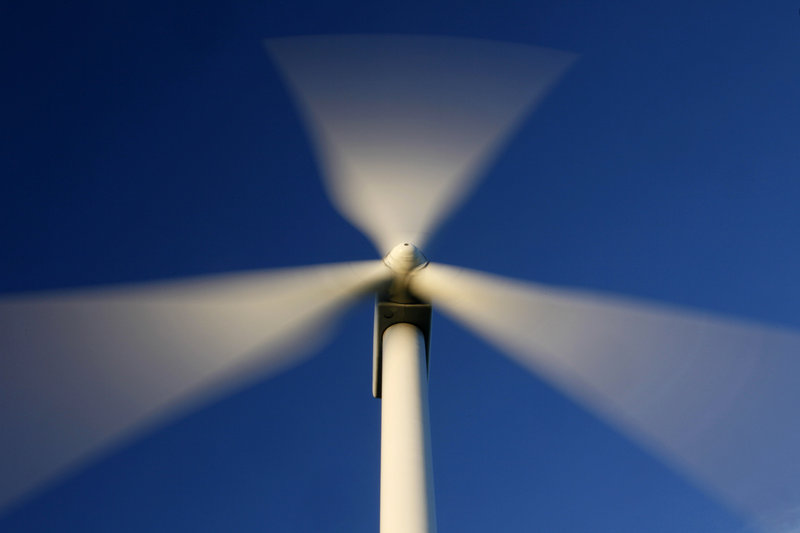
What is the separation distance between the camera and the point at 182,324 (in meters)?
10.1

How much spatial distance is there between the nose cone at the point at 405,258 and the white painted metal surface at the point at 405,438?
86cm

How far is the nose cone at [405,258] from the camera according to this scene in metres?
9.61

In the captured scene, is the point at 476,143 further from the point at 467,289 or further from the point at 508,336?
the point at 508,336

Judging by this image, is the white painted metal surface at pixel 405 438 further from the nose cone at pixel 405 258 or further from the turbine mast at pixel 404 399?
the nose cone at pixel 405 258

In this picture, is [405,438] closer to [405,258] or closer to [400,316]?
[400,316]

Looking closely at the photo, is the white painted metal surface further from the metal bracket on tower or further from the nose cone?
the nose cone

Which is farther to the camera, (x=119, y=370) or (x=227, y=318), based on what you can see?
(x=119, y=370)

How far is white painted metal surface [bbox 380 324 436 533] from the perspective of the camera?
7.56 m

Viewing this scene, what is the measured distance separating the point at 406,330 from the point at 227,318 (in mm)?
2512

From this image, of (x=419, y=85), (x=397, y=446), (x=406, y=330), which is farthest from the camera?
(x=419, y=85)

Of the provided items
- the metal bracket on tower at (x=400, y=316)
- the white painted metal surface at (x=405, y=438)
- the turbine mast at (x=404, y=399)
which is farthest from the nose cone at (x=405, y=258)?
the white painted metal surface at (x=405, y=438)

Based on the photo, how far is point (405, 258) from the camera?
961cm

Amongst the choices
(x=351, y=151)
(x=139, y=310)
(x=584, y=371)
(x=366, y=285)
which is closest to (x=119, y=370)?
(x=139, y=310)

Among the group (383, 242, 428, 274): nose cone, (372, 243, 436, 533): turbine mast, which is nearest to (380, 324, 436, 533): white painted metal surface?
(372, 243, 436, 533): turbine mast
